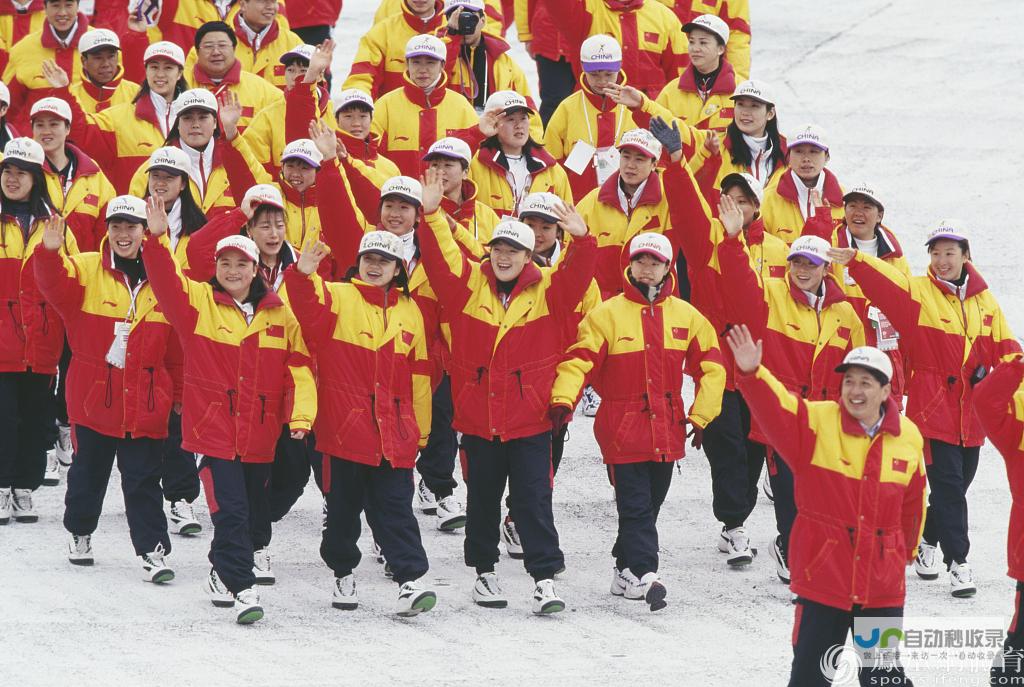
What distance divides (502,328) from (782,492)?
219cm

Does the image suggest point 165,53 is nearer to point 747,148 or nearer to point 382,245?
point 382,245

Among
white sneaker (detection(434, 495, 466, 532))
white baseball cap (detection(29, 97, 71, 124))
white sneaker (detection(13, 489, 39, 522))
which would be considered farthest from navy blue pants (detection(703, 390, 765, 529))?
white baseball cap (detection(29, 97, 71, 124))

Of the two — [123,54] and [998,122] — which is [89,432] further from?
[998,122]

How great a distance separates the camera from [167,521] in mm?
13320

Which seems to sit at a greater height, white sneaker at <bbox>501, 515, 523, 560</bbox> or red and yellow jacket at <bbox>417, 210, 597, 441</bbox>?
red and yellow jacket at <bbox>417, 210, 597, 441</bbox>

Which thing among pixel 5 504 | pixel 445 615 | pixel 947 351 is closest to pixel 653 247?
pixel 947 351

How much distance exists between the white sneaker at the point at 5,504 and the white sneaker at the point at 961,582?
653 centimetres

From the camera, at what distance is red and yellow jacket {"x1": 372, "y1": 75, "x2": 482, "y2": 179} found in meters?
15.0

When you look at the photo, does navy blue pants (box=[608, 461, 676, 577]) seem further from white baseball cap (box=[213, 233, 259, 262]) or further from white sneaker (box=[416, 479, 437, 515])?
white baseball cap (box=[213, 233, 259, 262])

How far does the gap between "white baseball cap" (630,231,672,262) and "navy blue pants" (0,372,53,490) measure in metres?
4.30

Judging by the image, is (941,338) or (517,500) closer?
(517,500)

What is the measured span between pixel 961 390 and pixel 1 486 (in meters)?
6.65

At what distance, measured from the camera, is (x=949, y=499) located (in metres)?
12.7

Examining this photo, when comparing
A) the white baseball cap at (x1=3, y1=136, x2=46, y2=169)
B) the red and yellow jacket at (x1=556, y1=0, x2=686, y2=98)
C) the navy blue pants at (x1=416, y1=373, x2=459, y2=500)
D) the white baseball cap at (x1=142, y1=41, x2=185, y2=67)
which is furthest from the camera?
the red and yellow jacket at (x1=556, y1=0, x2=686, y2=98)
